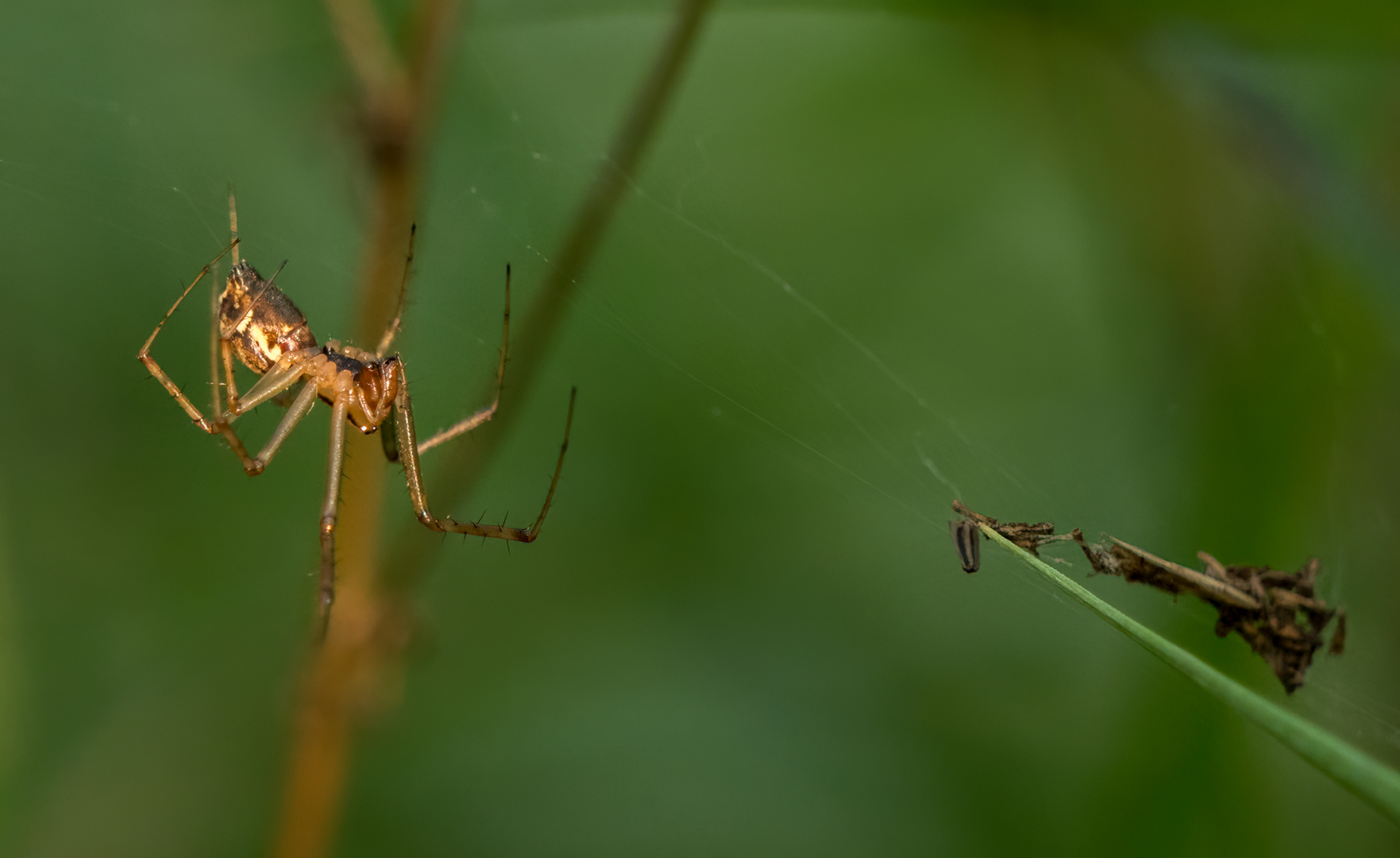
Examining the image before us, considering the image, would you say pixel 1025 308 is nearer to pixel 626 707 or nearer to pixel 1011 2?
pixel 1011 2

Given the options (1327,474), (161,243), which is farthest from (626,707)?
(1327,474)

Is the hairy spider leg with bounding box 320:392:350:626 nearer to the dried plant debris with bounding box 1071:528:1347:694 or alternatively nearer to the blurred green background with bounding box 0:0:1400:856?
the blurred green background with bounding box 0:0:1400:856

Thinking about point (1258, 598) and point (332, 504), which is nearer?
point (1258, 598)

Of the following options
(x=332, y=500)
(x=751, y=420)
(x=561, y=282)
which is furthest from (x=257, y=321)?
(x=751, y=420)

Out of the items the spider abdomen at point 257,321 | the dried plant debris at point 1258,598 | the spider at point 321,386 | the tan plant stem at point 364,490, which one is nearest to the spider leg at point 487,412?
the spider at point 321,386

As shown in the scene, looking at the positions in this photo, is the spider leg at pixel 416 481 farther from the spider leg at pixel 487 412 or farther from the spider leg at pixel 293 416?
the spider leg at pixel 293 416

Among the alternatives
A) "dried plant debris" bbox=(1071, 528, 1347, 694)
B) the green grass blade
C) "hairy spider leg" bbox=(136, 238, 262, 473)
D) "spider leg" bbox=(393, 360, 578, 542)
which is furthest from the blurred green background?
the green grass blade

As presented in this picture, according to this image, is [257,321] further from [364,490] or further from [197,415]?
[364,490]

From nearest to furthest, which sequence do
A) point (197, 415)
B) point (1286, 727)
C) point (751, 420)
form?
point (1286, 727) → point (197, 415) → point (751, 420)
